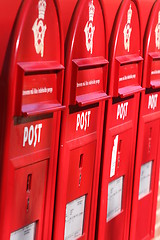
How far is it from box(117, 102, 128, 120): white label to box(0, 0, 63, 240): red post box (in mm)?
781

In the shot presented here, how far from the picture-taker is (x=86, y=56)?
9.52ft

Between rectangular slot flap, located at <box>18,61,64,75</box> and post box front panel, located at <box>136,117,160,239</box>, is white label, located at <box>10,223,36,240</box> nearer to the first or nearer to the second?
rectangular slot flap, located at <box>18,61,64,75</box>

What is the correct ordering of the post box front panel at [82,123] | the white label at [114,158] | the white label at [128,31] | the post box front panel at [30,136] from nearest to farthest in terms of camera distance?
the post box front panel at [30,136]
the post box front panel at [82,123]
the white label at [128,31]
the white label at [114,158]

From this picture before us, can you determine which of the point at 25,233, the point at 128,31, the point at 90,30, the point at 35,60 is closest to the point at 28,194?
the point at 25,233

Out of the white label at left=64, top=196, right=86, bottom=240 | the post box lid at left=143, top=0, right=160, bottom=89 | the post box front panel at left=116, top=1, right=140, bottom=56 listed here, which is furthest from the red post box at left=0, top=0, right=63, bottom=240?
the post box lid at left=143, top=0, right=160, bottom=89

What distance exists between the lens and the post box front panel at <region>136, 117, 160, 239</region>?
4031 millimetres

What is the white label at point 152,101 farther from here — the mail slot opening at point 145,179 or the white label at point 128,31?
the white label at point 128,31

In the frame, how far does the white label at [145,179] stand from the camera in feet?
13.5

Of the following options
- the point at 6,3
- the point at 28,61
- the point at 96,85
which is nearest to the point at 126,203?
the point at 96,85

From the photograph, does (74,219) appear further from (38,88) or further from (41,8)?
(41,8)

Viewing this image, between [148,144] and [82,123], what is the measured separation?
1.19m

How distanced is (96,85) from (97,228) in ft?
3.01

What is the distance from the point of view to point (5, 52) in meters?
2.31

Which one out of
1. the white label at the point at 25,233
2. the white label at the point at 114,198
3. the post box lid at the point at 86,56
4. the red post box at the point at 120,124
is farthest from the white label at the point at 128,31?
the white label at the point at 25,233
